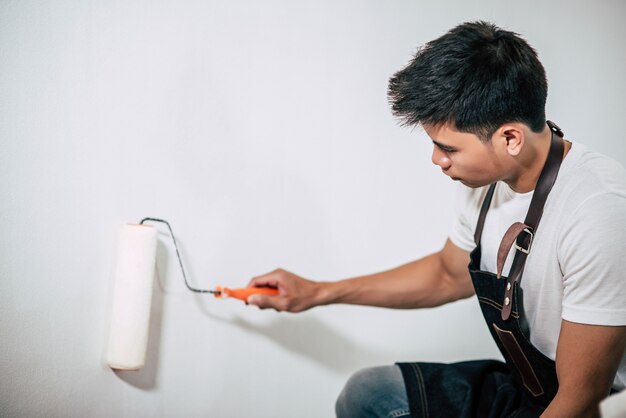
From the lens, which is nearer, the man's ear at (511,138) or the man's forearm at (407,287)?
the man's ear at (511,138)

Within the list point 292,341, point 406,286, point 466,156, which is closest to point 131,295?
point 292,341

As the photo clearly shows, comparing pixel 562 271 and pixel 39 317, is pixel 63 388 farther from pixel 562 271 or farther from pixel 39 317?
pixel 562 271

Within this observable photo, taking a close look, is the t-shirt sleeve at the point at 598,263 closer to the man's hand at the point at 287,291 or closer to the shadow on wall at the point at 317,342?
the man's hand at the point at 287,291

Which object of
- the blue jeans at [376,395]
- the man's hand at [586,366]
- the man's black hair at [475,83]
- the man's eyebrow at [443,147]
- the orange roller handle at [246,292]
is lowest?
the blue jeans at [376,395]

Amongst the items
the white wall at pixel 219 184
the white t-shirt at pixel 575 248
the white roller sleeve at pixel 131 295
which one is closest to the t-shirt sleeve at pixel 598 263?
the white t-shirt at pixel 575 248

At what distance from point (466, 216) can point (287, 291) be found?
1.30ft

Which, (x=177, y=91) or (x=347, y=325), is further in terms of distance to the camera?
(x=347, y=325)

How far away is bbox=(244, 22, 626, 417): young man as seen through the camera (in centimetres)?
102

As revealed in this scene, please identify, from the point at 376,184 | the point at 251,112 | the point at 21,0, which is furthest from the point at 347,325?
the point at 21,0

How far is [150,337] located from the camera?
137 cm

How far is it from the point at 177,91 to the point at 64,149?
0.82 ft

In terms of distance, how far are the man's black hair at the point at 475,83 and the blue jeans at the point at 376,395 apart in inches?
19.2

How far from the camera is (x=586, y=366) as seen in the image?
39.5 inches

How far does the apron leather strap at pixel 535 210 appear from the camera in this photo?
44.1 inches
